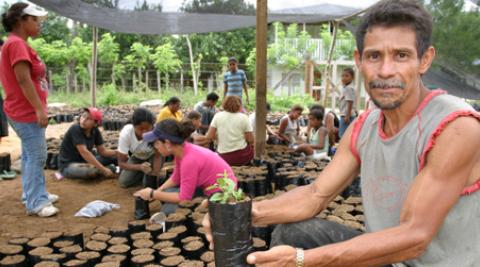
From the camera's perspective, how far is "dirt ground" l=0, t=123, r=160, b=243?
3.34 meters

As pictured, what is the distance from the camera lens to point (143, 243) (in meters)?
2.69

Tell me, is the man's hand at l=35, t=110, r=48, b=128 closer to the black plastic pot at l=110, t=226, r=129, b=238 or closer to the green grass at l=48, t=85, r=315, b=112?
the black plastic pot at l=110, t=226, r=129, b=238

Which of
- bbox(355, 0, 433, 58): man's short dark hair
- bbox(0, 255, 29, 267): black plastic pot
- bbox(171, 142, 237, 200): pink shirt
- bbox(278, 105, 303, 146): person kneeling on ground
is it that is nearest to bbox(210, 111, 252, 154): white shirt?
bbox(171, 142, 237, 200): pink shirt

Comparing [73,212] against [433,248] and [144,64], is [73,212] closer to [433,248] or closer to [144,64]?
[433,248]

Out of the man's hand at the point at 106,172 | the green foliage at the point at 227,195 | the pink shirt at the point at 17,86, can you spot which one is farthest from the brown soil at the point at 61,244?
the man's hand at the point at 106,172

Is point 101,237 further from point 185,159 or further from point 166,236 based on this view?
point 185,159

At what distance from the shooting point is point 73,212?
12.3 feet

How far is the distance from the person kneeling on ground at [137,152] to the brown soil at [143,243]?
1586mm

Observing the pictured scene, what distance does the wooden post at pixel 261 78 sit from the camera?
168 inches

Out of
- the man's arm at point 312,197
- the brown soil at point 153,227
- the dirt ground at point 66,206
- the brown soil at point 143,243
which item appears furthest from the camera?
the dirt ground at point 66,206

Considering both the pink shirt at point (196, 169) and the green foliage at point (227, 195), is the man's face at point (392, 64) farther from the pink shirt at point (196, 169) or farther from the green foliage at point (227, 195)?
the pink shirt at point (196, 169)

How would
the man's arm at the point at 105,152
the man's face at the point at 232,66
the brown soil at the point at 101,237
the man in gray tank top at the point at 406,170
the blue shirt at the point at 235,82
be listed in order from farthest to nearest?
the blue shirt at the point at 235,82, the man's face at the point at 232,66, the man's arm at the point at 105,152, the brown soil at the point at 101,237, the man in gray tank top at the point at 406,170

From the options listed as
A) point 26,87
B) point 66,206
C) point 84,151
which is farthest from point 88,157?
point 26,87

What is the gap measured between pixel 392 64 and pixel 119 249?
6.73 feet
